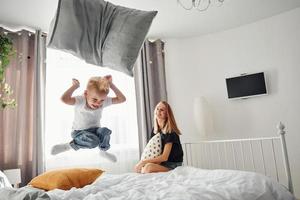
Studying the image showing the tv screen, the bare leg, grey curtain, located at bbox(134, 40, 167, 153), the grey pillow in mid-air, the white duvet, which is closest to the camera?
the grey pillow in mid-air

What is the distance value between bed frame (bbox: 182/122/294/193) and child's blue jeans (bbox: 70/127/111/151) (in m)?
1.83

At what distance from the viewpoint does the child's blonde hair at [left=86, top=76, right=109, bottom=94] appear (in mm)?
1060

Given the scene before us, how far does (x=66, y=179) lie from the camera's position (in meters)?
1.69

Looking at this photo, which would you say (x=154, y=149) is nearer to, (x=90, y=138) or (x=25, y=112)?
(x=90, y=138)

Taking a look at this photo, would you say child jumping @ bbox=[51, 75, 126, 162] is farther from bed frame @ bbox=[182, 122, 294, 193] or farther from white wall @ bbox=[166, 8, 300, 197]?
white wall @ bbox=[166, 8, 300, 197]

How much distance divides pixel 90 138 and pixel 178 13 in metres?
2.13

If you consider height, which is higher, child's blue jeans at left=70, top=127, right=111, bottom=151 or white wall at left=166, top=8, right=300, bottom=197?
white wall at left=166, top=8, right=300, bottom=197

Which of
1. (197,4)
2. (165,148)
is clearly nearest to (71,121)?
(165,148)

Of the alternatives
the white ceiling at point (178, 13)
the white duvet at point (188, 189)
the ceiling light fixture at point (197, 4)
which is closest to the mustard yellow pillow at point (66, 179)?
the white duvet at point (188, 189)

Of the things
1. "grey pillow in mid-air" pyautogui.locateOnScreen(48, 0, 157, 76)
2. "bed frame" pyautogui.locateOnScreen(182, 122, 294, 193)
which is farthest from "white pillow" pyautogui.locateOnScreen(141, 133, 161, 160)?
"grey pillow in mid-air" pyautogui.locateOnScreen(48, 0, 157, 76)

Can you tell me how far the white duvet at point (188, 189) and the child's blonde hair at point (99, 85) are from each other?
62 cm

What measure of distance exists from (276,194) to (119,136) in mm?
1976

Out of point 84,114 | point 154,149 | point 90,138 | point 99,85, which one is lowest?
point 154,149

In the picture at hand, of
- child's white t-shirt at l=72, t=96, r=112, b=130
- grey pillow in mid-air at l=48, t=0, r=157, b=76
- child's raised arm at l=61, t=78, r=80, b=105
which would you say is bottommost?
child's white t-shirt at l=72, t=96, r=112, b=130
